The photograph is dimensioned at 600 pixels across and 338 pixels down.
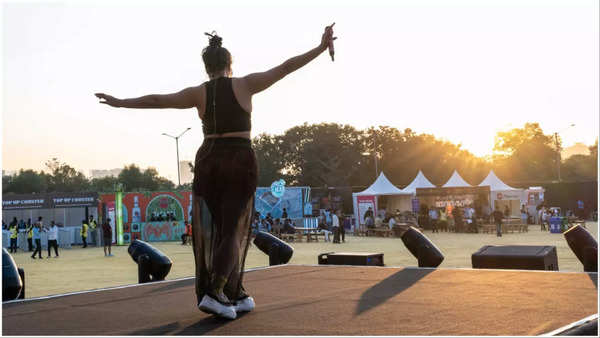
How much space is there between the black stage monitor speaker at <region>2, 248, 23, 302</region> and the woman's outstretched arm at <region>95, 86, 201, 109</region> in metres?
2.23

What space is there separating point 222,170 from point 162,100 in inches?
22.6

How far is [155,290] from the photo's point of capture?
18.5 ft

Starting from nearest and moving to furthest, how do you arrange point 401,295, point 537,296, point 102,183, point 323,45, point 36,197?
point 323,45
point 537,296
point 401,295
point 36,197
point 102,183

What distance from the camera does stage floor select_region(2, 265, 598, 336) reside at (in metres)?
3.61

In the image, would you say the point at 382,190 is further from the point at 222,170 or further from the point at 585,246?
the point at 222,170

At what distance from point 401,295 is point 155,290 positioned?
2266 mm

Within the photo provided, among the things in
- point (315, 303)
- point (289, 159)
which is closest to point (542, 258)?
point (315, 303)

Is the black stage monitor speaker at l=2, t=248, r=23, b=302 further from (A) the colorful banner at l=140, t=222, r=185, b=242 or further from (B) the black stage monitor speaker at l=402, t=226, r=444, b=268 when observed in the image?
(A) the colorful banner at l=140, t=222, r=185, b=242

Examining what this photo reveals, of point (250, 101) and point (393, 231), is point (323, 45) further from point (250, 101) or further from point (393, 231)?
point (393, 231)

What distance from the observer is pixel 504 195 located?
31484mm

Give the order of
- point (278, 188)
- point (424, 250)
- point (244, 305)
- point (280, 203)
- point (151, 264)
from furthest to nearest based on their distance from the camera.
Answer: point (280, 203)
point (278, 188)
point (424, 250)
point (151, 264)
point (244, 305)

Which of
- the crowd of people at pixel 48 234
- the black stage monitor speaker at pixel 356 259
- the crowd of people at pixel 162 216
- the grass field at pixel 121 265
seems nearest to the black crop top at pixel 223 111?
the black stage monitor speaker at pixel 356 259

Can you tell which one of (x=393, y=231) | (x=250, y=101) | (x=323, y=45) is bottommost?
(x=393, y=231)

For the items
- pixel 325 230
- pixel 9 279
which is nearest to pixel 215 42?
pixel 9 279
